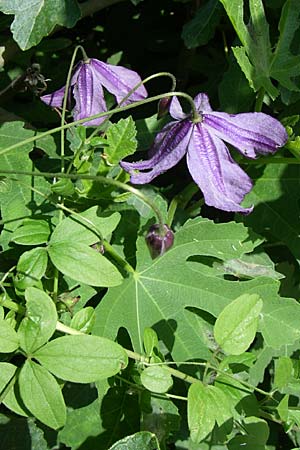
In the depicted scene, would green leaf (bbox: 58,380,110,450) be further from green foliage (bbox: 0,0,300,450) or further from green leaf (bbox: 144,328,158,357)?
green leaf (bbox: 144,328,158,357)

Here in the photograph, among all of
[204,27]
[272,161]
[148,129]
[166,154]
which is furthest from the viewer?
[204,27]

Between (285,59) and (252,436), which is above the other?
(285,59)

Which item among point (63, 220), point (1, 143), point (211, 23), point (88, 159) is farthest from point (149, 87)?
point (63, 220)

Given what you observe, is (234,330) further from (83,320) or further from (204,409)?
(83,320)

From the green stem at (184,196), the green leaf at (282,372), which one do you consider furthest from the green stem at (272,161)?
the green leaf at (282,372)

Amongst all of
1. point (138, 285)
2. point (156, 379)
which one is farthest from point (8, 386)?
point (138, 285)
